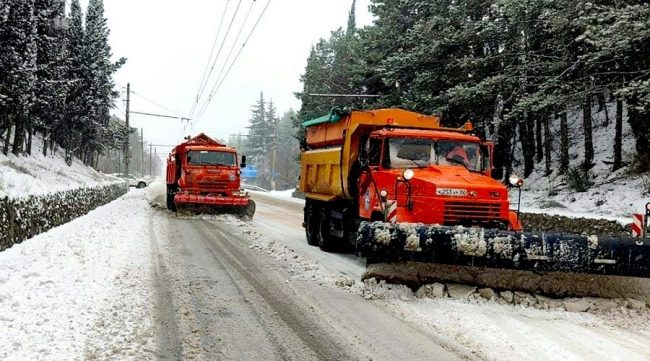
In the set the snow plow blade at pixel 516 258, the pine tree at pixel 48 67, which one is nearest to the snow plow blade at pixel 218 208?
the snow plow blade at pixel 516 258

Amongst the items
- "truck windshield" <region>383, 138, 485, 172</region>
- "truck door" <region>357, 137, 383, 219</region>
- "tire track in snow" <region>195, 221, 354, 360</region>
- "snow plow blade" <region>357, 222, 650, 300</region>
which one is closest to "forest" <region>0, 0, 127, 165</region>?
"tire track in snow" <region>195, 221, 354, 360</region>

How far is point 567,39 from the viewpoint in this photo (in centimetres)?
1811

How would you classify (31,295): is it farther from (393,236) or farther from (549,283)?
(549,283)

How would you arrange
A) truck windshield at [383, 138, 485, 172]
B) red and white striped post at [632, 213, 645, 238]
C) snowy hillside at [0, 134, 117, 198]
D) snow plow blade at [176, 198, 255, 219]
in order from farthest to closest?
snow plow blade at [176, 198, 255, 219], snowy hillside at [0, 134, 117, 198], truck windshield at [383, 138, 485, 172], red and white striped post at [632, 213, 645, 238]

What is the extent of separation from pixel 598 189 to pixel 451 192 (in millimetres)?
13126

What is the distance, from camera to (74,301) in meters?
5.80

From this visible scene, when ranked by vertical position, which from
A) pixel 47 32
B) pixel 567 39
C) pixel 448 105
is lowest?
pixel 448 105

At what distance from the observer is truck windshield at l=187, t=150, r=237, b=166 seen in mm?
18922

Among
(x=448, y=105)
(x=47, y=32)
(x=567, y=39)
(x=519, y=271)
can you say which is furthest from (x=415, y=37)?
(x=47, y=32)

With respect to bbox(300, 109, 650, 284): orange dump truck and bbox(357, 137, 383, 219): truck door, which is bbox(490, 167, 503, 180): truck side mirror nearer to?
bbox(300, 109, 650, 284): orange dump truck

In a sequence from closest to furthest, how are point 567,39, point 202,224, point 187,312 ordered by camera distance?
point 187,312 → point 202,224 → point 567,39

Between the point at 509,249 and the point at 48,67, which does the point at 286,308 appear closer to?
the point at 509,249

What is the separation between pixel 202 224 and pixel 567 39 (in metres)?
14.1

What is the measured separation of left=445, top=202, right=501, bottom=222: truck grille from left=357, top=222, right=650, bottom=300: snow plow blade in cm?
86
